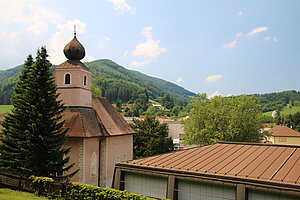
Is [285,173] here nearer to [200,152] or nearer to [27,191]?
[200,152]

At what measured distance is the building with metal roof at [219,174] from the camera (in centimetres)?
1212

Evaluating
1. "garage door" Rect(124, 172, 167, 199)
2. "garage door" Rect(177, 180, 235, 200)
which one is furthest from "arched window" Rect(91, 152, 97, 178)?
"garage door" Rect(177, 180, 235, 200)

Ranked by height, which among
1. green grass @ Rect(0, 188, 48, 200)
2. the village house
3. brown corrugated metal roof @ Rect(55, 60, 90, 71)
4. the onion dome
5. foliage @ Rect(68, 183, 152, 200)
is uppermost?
the onion dome

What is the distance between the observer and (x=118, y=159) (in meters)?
29.3

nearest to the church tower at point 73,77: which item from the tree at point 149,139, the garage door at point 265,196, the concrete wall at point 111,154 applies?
the concrete wall at point 111,154

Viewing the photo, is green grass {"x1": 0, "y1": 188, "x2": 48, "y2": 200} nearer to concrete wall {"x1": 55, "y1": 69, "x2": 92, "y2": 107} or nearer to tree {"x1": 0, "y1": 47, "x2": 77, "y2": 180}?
tree {"x1": 0, "y1": 47, "x2": 77, "y2": 180}

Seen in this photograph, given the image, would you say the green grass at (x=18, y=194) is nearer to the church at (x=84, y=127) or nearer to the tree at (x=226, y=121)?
the church at (x=84, y=127)

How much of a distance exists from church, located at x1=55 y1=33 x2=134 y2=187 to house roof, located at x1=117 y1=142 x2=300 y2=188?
29.1 feet

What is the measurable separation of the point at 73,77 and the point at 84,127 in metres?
5.41

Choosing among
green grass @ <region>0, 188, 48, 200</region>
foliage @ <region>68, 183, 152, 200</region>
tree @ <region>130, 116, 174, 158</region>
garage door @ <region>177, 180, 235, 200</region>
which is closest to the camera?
garage door @ <region>177, 180, 235, 200</region>

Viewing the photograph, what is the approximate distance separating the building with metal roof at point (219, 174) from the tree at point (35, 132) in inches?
225

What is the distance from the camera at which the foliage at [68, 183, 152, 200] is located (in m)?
14.0

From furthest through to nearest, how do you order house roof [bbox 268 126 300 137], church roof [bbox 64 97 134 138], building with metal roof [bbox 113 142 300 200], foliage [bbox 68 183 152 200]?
house roof [bbox 268 126 300 137] → church roof [bbox 64 97 134 138] → foliage [bbox 68 183 152 200] → building with metal roof [bbox 113 142 300 200]

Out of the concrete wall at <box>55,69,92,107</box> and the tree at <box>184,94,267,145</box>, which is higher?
the concrete wall at <box>55,69,92,107</box>
